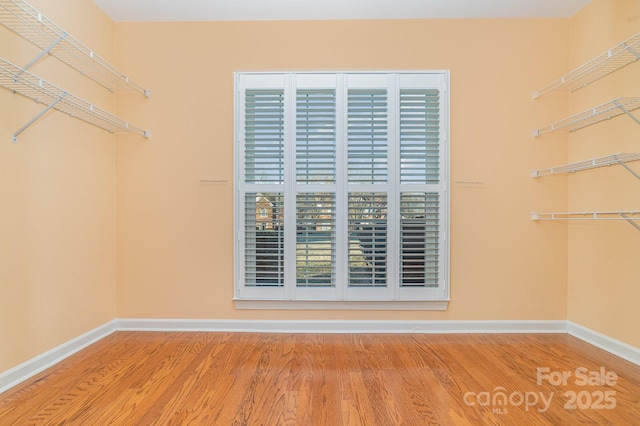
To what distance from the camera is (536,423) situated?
58.9 inches

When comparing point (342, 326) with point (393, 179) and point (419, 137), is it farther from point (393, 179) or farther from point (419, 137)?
point (419, 137)

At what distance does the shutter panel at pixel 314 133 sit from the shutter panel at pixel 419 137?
1.93 feet

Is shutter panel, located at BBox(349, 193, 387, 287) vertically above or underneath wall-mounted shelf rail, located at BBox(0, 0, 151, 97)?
underneath

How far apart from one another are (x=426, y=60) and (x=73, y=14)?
8.85 feet

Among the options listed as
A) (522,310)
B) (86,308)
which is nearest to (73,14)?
(86,308)

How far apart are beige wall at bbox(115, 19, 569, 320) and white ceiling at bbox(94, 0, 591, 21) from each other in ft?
0.21

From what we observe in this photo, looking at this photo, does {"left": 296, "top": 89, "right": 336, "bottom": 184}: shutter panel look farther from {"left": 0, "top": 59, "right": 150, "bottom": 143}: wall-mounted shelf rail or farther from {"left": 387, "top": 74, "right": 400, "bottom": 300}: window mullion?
{"left": 0, "top": 59, "right": 150, "bottom": 143}: wall-mounted shelf rail

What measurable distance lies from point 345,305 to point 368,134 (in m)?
1.45

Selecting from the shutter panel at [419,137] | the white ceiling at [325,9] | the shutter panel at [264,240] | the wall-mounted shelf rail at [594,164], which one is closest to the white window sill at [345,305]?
the shutter panel at [264,240]

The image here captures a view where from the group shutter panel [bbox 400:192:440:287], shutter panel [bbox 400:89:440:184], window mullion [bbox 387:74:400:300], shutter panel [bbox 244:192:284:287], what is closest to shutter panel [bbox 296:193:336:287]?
shutter panel [bbox 244:192:284:287]

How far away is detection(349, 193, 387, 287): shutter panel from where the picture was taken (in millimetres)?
2629

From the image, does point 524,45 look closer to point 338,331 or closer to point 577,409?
point 577,409

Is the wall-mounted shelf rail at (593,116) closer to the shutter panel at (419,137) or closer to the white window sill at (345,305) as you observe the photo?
the shutter panel at (419,137)

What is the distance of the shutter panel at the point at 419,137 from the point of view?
104 inches
